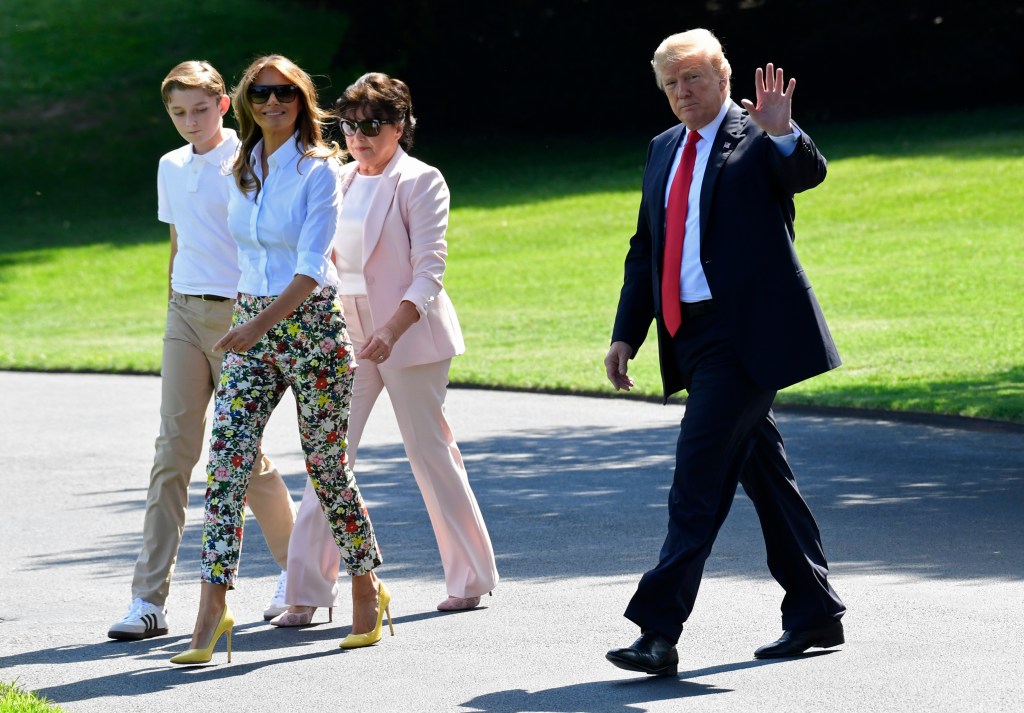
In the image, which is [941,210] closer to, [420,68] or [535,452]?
[420,68]

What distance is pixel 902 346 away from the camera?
1670cm

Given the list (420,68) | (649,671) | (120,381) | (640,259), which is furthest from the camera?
(420,68)

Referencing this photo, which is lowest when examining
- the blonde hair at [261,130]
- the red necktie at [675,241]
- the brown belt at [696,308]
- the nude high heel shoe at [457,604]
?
the nude high heel shoe at [457,604]

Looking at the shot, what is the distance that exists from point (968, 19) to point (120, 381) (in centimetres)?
2448

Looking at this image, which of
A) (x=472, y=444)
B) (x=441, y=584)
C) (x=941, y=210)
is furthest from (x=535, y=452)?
(x=941, y=210)

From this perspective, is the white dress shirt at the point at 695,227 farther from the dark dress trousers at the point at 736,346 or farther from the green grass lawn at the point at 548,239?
the green grass lawn at the point at 548,239

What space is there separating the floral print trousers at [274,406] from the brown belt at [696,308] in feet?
3.80

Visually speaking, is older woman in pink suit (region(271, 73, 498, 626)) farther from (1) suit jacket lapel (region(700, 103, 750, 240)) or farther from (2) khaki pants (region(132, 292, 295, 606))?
(1) suit jacket lapel (region(700, 103, 750, 240))

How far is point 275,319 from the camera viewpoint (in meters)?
5.57

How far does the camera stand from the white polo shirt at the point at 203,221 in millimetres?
6348

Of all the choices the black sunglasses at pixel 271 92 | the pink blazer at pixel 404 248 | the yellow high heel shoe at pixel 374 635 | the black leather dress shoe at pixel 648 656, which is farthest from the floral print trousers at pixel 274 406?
the black leather dress shoe at pixel 648 656

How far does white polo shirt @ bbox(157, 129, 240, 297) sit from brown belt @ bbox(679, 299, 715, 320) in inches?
68.9

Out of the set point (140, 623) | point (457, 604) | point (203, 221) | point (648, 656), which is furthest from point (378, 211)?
point (648, 656)

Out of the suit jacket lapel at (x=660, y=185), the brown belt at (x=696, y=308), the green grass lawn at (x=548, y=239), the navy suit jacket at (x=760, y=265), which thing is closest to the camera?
the navy suit jacket at (x=760, y=265)
